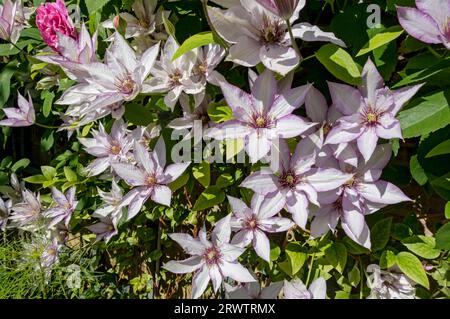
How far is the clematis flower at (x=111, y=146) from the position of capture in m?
1.08

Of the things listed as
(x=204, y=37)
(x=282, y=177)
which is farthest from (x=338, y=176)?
(x=204, y=37)

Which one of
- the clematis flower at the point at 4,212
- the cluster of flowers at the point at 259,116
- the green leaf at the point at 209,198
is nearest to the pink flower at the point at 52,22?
the cluster of flowers at the point at 259,116

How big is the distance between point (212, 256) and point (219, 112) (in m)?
0.31

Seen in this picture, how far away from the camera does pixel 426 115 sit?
0.73 metres

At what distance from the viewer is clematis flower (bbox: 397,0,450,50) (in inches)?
25.3

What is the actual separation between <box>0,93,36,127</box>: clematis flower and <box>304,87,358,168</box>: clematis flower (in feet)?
2.86

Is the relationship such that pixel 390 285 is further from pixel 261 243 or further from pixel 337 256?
pixel 261 243

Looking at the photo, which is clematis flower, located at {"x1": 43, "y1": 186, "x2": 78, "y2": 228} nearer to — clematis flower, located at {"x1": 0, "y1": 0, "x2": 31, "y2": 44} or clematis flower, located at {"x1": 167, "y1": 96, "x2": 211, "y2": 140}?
clematis flower, located at {"x1": 0, "y1": 0, "x2": 31, "y2": 44}

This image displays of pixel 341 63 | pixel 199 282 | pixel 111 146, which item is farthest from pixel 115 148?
pixel 341 63

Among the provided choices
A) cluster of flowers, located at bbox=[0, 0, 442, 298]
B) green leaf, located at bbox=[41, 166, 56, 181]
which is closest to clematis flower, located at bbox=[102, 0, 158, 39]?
cluster of flowers, located at bbox=[0, 0, 442, 298]

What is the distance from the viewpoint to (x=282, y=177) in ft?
2.69

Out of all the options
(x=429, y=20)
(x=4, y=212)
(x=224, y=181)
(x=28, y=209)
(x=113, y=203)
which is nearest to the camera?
(x=429, y=20)
